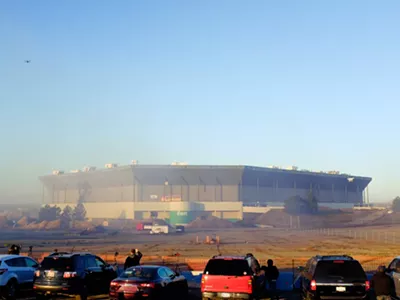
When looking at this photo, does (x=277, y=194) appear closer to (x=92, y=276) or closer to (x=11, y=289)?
(x=92, y=276)

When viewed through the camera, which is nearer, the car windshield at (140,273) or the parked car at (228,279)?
the parked car at (228,279)


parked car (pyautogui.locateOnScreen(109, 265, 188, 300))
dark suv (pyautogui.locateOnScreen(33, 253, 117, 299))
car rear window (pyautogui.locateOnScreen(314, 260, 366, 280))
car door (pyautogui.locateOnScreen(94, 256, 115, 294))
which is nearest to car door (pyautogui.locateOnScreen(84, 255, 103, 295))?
dark suv (pyautogui.locateOnScreen(33, 253, 117, 299))

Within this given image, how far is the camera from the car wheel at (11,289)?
1784 centimetres

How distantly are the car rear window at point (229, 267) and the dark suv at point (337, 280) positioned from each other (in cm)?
226

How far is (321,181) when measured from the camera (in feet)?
630

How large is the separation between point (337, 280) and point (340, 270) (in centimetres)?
35

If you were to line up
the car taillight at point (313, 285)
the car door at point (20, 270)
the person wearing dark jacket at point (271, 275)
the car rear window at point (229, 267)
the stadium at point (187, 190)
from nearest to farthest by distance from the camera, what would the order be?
the car taillight at point (313, 285) → the car rear window at point (229, 267) → the car door at point (20, 270) → the person wearing dark jacket at point (271, 275) → the stadium at point (187, 190)

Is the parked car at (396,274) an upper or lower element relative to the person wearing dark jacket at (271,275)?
upper

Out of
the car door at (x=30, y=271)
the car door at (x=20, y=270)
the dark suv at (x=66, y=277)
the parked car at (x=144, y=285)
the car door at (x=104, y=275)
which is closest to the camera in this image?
the parked car at (x=144, y=285)

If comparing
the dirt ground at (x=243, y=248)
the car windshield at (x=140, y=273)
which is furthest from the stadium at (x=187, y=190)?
the car windshield at (x=140, y=273)

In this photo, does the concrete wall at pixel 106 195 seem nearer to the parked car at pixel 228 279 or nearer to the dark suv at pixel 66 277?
the dark suv at pixel 66 277

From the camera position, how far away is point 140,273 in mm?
16672

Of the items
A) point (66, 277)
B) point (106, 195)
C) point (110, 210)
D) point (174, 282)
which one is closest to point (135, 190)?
point (110, 210)

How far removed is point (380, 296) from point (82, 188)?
184 meters
